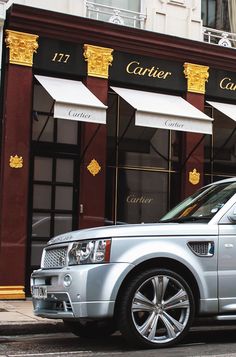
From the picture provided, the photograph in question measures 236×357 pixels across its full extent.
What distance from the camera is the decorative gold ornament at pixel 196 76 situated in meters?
13.8

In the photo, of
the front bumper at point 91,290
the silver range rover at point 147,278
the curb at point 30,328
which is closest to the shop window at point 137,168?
the curb at point 30,328

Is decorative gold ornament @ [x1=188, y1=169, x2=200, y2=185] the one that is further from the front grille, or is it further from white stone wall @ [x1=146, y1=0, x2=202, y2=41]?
the front grille

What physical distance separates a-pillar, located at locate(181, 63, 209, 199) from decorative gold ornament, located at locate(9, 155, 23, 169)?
388cm

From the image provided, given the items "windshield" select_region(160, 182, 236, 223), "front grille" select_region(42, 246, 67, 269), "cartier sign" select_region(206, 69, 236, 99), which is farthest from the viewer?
"cartier sign" select_region(206, 69, 236, 99)

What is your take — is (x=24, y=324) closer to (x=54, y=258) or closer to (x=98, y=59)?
(x=54, y=258)

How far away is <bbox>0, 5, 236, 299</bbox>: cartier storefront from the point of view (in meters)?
11.8

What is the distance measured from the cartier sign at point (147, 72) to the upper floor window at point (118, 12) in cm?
93

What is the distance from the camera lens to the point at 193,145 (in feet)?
45.5

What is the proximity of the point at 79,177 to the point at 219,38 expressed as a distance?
205 inches

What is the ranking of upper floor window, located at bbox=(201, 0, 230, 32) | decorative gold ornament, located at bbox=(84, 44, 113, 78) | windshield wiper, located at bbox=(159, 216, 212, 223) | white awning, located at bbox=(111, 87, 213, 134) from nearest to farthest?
1. windshield wiper, located at bbox=(159, 216, 212, 223)
2. white awning, located at bbox=(111, 87, 213, 134)
3. decorative gold ornament, located at bbox=(84, 44, 113, 78)
4. upper floor window, located at bbox=(201, 0, 230, 32)

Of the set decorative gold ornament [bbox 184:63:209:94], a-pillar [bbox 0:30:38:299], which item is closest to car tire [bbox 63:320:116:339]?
a-pillar [bbox 0:30:38:299]

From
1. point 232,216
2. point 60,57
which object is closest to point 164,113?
point 60,57

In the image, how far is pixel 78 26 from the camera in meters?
12.5

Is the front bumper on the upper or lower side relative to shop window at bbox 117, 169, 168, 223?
lower
